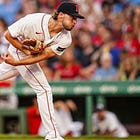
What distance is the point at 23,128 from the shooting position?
33.1 feet

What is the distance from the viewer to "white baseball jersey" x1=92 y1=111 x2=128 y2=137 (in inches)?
379

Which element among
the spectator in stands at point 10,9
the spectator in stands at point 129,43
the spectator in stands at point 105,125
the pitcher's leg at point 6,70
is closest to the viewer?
the pitcher's leg at point 6,70

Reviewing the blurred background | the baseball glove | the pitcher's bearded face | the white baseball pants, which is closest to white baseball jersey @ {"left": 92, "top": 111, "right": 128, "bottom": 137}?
the blurred background

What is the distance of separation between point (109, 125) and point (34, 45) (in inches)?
145

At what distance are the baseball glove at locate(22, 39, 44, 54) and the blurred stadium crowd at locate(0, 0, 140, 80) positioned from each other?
376 centimetres

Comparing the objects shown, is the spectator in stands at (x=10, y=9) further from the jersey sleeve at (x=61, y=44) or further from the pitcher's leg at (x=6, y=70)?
the jersey sleeve at (x=61, y=44)

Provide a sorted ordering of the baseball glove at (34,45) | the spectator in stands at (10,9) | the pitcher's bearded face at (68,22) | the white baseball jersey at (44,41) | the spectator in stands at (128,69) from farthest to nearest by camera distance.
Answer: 1. the spectator in stands at (10,9)
2. the spectator in stands at (128,69)
3. the white baseball jersey at (44,41)
4. the baseball glove at (34,45)
5. the pitcher's bearded face at (68,22)

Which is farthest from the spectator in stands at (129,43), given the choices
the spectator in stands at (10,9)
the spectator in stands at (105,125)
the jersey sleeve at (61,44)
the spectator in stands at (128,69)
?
the jersey sleeve at (61,44)

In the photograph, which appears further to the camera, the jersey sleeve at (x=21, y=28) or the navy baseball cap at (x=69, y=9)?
the jersey sleeve at (x=21, y=28)

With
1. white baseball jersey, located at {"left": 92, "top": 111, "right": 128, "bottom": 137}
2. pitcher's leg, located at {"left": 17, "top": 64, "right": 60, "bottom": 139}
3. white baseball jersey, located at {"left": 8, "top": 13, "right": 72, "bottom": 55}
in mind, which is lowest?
white baseball jersey, located at {"left": 92, "top": 111, "right": 128, "bottom": 137}

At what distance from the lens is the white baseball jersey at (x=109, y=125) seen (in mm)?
9625

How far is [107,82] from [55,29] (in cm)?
353

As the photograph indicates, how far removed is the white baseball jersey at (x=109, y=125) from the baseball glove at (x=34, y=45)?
363 cm

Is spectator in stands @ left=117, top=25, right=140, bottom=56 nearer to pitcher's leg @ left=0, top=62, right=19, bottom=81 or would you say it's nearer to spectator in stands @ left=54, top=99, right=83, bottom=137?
spectator in stands @ left=54, top=99, right=83, bottom=137
